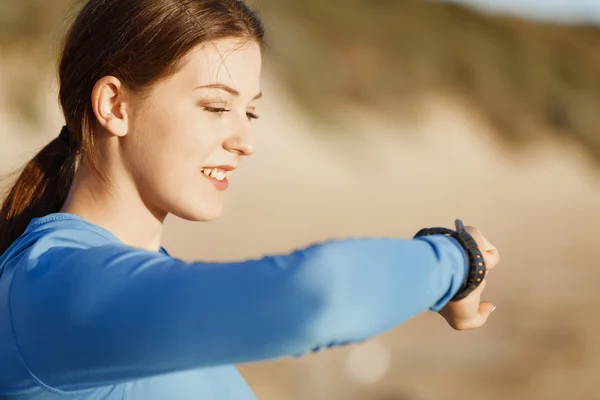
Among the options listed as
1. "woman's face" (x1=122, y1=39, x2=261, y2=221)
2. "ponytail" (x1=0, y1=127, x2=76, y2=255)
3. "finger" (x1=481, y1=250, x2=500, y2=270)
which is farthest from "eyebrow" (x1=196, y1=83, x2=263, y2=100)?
"finger" (x1=481, y1=250, x2=500, y2=270)

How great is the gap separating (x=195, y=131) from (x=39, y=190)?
54cm

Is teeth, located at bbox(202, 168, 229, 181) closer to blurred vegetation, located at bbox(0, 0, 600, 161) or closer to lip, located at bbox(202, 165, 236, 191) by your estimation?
lip, located at bbox(202, 165, 236, 191)

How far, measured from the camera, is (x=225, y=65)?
168cm

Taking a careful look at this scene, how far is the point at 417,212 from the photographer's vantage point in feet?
47.4

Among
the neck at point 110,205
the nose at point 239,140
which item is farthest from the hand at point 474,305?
the neck at point 110,205

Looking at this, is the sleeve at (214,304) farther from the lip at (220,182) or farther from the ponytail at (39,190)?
the ponytail at (39,190)

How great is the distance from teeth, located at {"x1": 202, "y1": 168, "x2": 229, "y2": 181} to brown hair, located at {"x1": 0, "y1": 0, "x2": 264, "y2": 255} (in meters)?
0.20

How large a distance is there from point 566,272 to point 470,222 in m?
1.82

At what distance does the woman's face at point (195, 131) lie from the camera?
5.40 ft

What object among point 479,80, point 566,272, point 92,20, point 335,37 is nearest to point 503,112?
point 479,80

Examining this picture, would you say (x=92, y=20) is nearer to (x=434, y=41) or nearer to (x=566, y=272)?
(x=566, y=272)

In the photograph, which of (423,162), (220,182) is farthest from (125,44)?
(423,162)

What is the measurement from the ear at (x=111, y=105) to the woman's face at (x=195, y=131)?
0.02 meters

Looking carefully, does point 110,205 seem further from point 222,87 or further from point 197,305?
point 197,305
